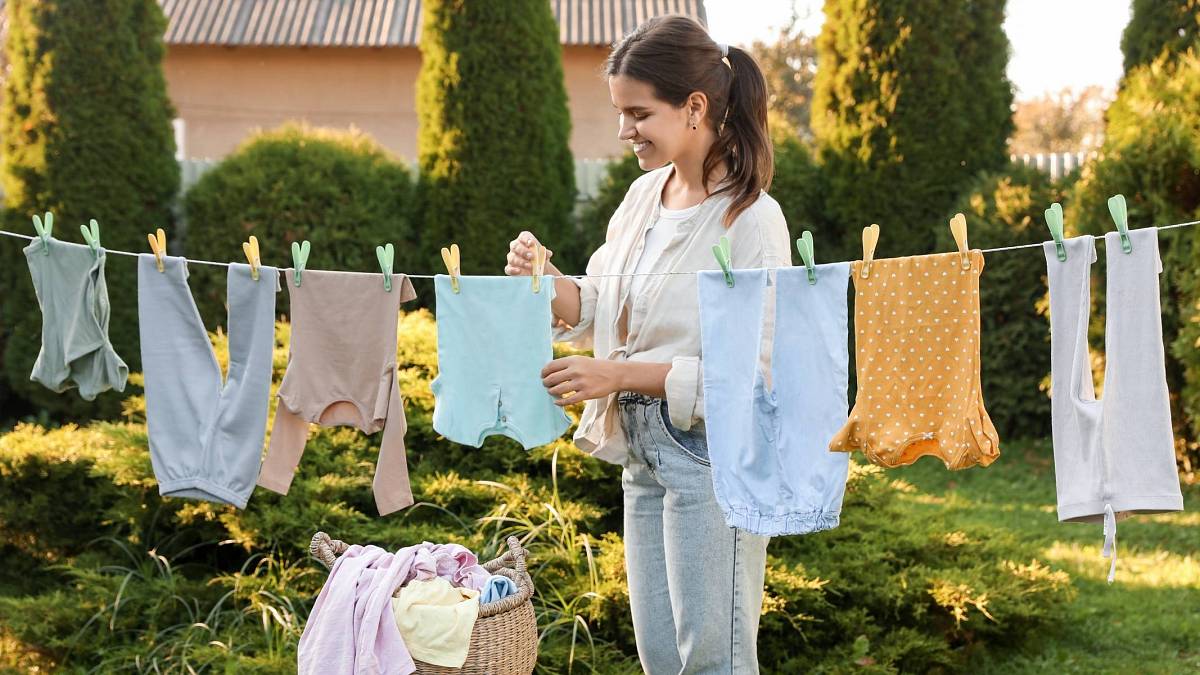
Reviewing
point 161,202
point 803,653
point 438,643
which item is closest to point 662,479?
point 438,643

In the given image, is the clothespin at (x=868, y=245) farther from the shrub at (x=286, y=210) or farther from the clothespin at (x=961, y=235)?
the shrub at (x=286, y=210)

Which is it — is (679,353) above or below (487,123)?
below

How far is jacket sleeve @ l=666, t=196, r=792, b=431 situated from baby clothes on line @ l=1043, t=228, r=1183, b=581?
0.52 metres

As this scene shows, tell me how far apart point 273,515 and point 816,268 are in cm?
264

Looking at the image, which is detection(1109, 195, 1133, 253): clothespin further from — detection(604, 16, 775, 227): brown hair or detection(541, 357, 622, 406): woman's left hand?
detection(541, 357, 622, 406): woman's left hand

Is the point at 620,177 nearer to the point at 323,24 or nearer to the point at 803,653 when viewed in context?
the point at 803,653

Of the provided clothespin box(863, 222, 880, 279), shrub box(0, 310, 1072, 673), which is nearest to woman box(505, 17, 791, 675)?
clothespin box(863, 222, 880, 279)

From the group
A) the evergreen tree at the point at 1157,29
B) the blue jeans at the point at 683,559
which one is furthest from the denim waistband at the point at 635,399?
the evergreen tree at the point at 1157,29

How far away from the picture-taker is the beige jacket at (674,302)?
2.51 metres

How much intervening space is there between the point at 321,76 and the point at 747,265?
39.0ft

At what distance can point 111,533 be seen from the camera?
5160 millimetres

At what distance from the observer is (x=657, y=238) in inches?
104

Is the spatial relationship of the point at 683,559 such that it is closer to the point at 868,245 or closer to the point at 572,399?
the point at 572,399

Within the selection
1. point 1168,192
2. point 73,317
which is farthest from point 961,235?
point 1168,192
